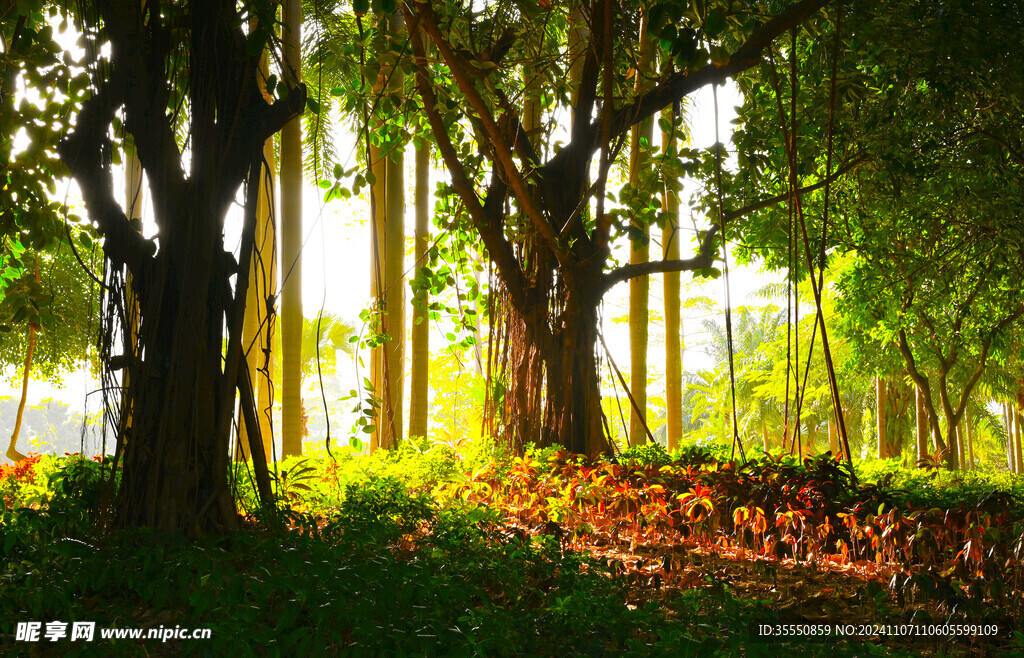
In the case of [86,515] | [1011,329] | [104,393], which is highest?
[1011,329]

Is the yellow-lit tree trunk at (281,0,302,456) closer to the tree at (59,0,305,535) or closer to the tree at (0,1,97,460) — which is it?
the tree at (0,1,97,460)

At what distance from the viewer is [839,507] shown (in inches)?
134

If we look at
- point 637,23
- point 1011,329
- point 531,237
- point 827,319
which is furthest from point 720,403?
point 531,237

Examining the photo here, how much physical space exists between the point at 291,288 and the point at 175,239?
407cm

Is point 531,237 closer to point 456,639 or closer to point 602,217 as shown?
point 602,217

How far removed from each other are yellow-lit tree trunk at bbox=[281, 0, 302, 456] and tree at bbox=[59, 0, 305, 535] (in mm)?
3674

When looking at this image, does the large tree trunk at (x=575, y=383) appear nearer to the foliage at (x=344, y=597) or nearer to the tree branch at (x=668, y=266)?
the tree branch at (x=668, y=266)

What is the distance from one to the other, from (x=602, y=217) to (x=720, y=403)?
17.3 metres

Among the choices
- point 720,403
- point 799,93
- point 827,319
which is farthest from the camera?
point 720,403

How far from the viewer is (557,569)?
8.81ft

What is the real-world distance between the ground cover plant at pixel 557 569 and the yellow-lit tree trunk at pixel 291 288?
8.19ft

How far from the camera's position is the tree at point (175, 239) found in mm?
2754

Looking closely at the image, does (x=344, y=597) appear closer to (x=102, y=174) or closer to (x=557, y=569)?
(x=557, y=569)

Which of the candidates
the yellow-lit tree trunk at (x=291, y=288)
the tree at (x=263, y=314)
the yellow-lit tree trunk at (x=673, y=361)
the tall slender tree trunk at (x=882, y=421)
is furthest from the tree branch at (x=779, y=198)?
the tall slender tree trunk at (x=882, y=421)
